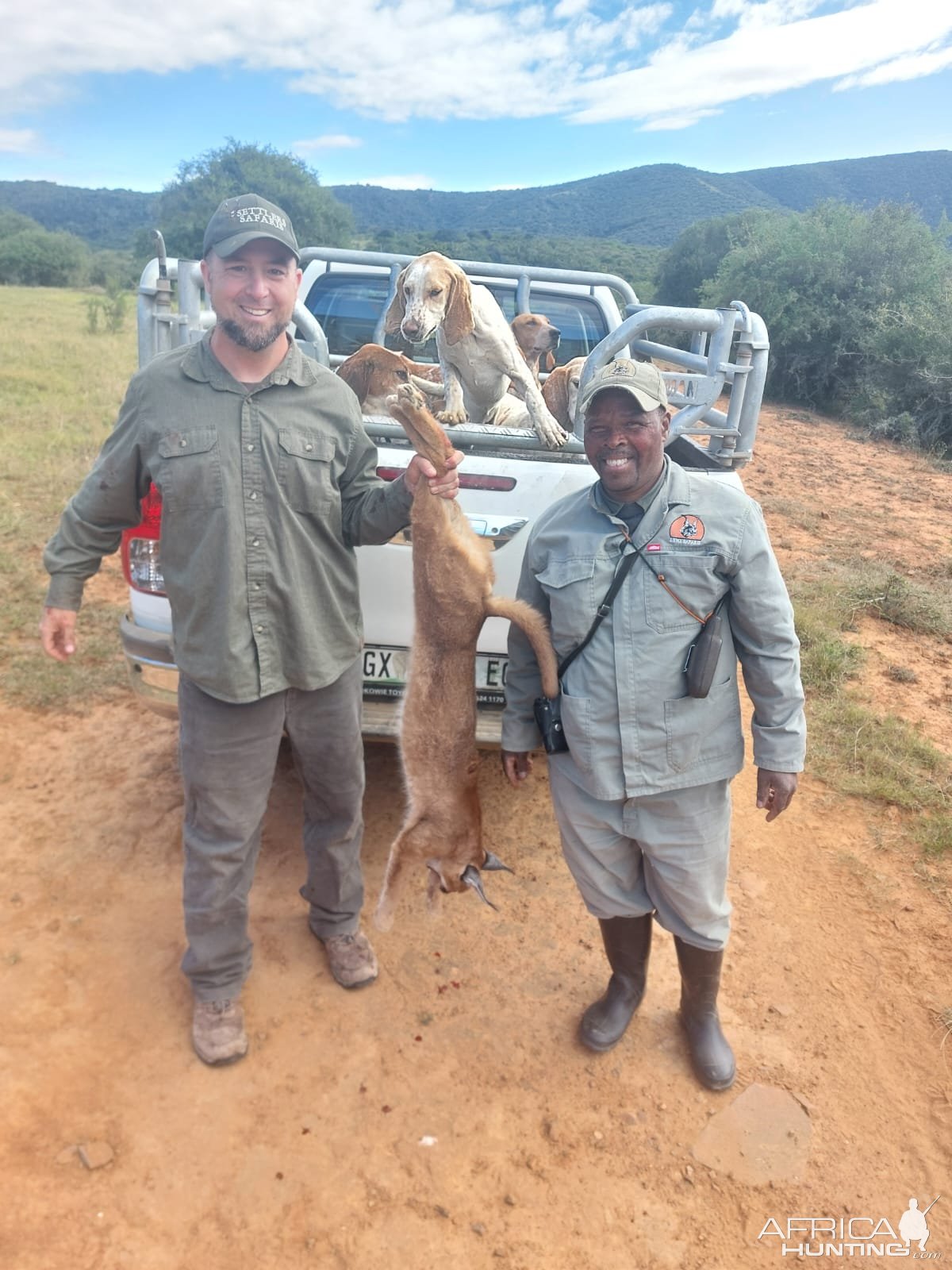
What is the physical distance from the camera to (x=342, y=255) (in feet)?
16.3

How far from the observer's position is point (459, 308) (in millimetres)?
3588

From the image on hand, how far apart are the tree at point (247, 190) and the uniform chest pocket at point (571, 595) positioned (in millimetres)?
43948

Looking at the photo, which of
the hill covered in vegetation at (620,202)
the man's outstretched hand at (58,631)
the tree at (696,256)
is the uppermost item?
the hill covered in vegetation at (620,202)

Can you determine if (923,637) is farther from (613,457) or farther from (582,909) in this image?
(613,457)

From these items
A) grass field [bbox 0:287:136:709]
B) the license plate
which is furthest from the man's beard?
grass field [bbox 0:287:136:709]

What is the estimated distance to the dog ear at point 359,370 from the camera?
13.1ft

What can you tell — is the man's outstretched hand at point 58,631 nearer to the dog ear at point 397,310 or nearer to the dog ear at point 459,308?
the dog ear at point 397,310

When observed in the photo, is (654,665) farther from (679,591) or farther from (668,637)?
(679,591)

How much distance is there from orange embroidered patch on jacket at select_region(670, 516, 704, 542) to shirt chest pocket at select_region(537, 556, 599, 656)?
0.23 m

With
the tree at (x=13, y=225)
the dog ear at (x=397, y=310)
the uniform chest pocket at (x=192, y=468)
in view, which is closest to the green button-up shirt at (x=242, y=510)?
the uniform chest pocket at (x=192, y=468)

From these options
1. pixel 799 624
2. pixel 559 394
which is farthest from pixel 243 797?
pixel 799 624

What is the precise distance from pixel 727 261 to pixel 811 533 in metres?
16.3

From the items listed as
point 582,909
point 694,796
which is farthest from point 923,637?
point 694,796

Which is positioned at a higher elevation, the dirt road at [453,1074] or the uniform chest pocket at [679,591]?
the uniform chest pocket at [679,591]
